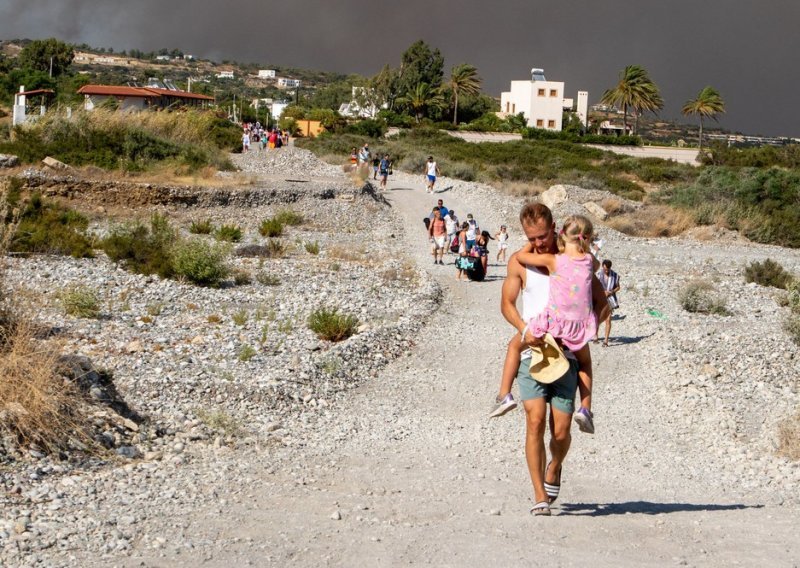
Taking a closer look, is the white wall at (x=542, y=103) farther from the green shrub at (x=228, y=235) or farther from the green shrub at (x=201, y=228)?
the green shrub at (x=228, y=235)

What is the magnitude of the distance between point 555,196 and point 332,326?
25.0 m

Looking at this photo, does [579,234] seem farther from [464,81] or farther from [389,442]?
[464,81]

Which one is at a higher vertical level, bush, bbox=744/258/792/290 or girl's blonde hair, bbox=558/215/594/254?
girl's blonde hair, bbox=558/215/594/254

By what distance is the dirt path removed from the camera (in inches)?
226

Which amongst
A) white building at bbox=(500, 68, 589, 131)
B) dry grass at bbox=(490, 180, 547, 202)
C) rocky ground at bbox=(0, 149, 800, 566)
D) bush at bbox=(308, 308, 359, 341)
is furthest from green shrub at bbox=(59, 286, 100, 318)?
white building at bbox=(500, 68, 589, 131)

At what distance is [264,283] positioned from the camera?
1884 centimetres

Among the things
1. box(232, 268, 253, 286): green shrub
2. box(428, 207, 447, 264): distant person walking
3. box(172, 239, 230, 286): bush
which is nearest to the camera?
box(172, 239, 230, 286): bush

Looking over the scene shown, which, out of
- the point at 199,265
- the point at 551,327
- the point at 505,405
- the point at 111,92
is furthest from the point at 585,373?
the point at 111,92

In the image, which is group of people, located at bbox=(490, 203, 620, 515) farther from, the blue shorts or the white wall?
the white wall

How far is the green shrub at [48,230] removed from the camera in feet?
64.8

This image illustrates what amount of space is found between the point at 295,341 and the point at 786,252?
23732 mm

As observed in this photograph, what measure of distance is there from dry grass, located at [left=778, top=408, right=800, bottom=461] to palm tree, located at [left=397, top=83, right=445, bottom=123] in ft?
278

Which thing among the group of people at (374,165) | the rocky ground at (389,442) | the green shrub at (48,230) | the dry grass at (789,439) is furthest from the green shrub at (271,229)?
the dry grass at (789,439)

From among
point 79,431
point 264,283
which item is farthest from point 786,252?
point 79,431
